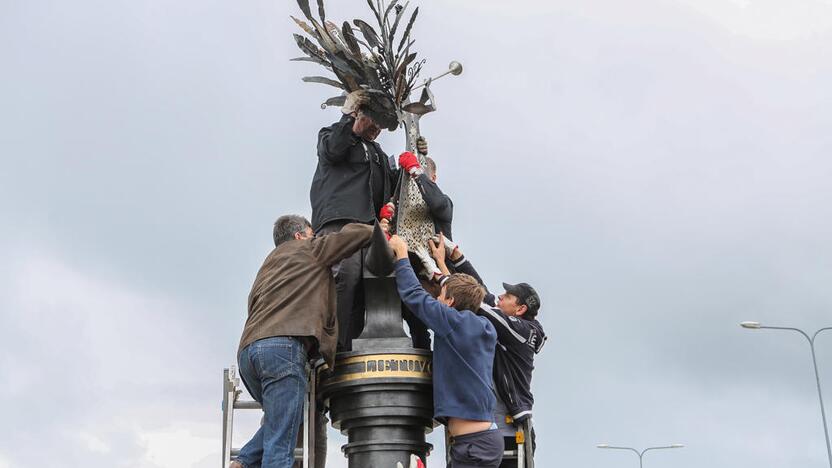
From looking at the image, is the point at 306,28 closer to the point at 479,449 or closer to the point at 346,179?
the point at 346,179

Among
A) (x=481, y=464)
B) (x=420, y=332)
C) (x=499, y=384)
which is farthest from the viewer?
(x=420, y=332)

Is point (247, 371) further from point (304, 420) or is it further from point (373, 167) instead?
point (373, 167)

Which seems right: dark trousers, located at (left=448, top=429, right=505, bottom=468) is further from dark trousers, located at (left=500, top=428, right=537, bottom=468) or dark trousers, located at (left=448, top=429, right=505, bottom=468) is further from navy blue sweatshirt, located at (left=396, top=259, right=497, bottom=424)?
dark trousers, located at (left=500, top=428, right=537, bottom=468)

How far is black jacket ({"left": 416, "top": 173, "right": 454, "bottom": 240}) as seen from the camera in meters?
9.84

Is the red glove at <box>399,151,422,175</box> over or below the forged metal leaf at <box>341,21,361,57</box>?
below

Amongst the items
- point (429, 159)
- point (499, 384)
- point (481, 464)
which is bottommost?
point (481, 464)

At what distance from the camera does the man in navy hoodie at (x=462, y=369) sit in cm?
856

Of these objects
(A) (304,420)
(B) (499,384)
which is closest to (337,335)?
(A) (304,420)

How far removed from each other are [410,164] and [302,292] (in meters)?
1.80

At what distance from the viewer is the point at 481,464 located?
855cm

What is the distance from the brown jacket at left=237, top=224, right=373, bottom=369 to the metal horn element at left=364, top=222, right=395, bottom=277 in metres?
0.13

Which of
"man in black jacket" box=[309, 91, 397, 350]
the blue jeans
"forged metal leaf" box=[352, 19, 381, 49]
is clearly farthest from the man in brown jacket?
"forged metal leaf" box=[352, 19, 381, 49]

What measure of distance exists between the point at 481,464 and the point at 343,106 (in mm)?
3327

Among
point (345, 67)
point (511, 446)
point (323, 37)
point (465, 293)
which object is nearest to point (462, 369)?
point (465, 293)
